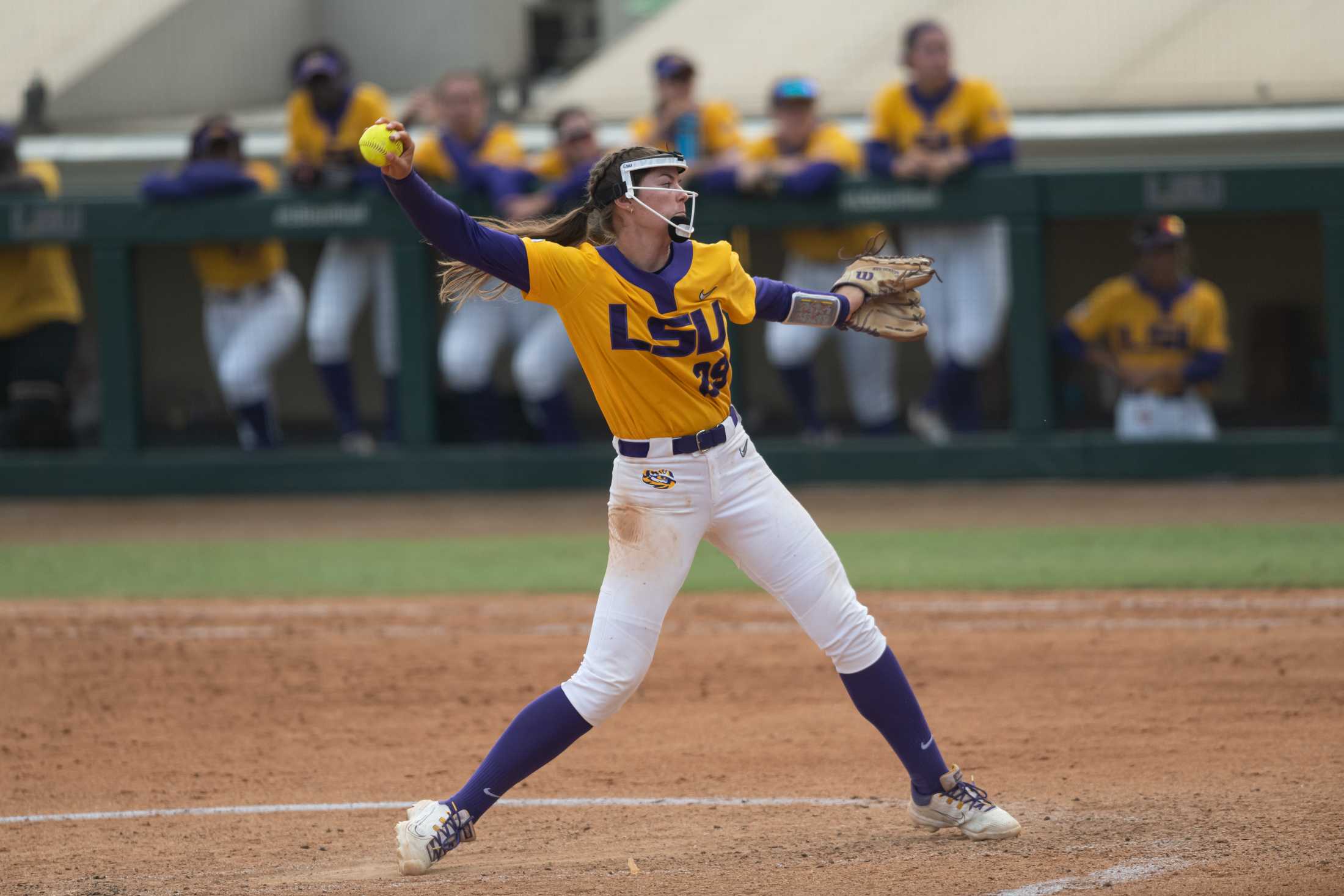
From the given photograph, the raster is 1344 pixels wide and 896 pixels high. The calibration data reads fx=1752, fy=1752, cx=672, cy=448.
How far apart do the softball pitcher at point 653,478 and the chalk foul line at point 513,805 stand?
54 cm

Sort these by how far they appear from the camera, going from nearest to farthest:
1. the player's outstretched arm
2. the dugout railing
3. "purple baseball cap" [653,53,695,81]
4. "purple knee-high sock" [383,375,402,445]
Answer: the player's outstretched arm → the dugout railing → "purple baseball cap" [653,53,695,81] → "purple knee-high sock" [383,375,402,445]

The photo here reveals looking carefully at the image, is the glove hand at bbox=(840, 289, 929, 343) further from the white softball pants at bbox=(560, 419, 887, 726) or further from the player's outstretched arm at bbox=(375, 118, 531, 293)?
the player's outstretched arm at bbox=(375, 118, 531, 293)

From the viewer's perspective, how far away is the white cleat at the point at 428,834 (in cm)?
428

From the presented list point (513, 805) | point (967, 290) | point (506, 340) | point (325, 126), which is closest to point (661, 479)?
point (513, 805)

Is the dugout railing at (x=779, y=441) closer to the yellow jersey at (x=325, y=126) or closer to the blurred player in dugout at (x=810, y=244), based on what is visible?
the blurred player in dugout at (x=810, y=244)

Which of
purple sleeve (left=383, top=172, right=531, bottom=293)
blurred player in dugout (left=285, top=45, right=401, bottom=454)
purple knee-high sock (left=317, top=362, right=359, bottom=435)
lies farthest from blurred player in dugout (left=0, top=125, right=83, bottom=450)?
purple sleeve (left=383, top=172, right=531, bottom=293)

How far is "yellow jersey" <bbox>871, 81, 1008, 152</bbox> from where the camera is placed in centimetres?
1019

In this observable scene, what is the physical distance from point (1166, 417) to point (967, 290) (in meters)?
1.39

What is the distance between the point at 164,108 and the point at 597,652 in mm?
13350

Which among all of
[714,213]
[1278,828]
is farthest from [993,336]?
[1278,828]

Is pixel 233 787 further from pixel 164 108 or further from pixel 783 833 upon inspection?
pixel 164 108

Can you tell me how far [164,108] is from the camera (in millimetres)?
16328

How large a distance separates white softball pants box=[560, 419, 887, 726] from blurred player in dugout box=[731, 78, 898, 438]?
5938mm

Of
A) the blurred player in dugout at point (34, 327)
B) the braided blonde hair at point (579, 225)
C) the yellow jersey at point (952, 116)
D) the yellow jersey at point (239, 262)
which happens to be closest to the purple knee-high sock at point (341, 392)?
the yellow jersey at point (239, 262)
